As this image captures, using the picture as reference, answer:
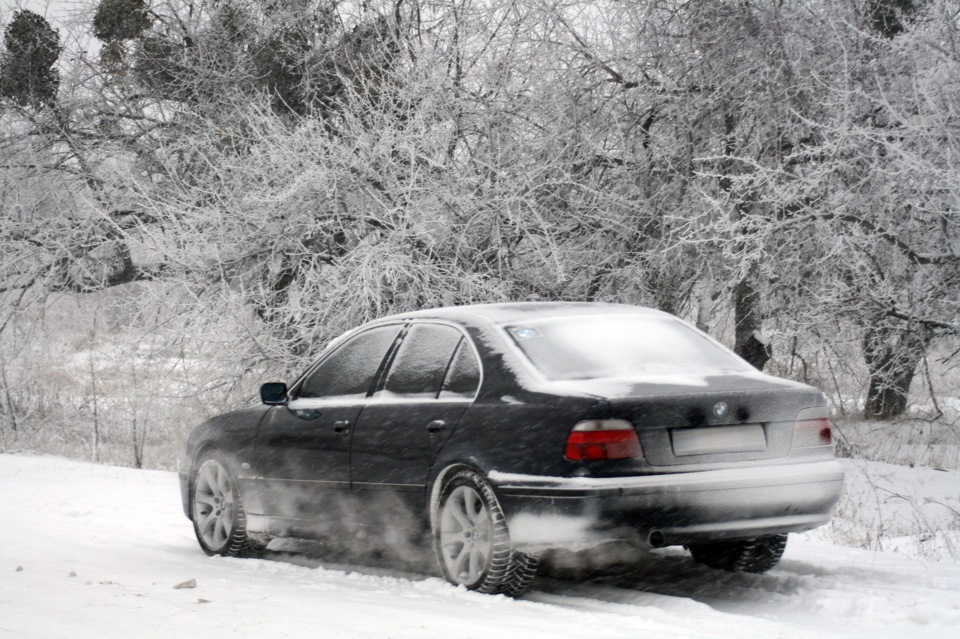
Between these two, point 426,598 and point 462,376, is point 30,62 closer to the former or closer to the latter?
point 462,376

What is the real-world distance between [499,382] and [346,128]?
10318 mm

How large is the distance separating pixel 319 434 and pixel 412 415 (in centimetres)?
90

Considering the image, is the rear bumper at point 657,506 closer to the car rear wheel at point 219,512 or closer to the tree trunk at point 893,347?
the car rear wheel at point 219,512

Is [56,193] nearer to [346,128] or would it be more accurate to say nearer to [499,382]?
[346,128]

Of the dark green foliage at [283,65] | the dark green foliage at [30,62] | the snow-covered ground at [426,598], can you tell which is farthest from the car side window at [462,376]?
the dark green foliage at [30,62]

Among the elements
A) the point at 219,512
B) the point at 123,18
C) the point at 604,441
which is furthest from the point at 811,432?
the point at 123,18

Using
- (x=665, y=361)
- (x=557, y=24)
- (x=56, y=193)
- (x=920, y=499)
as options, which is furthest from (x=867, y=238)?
(x=56, y=193)

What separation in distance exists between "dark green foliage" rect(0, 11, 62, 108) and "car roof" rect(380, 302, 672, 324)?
13658mm

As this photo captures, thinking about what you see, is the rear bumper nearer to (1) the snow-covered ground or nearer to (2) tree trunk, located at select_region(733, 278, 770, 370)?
(1) the snow-covered ground

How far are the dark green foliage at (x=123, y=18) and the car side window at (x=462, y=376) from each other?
45.7 ft

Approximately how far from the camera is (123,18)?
1858 cm

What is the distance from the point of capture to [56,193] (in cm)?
1789

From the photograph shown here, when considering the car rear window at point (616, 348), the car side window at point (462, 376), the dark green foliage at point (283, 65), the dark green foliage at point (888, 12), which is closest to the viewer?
the car rear window at point (616, 348)

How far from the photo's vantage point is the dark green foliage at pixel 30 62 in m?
18.6
